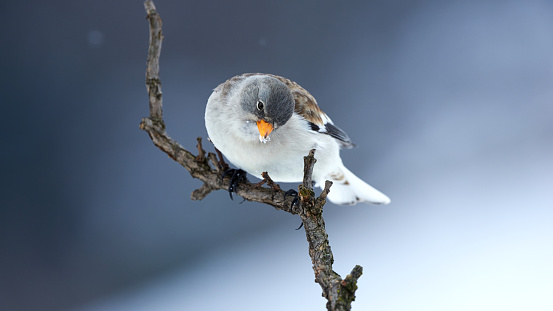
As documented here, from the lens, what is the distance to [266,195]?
1160 millimetres

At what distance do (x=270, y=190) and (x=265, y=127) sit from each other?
165 millimetres

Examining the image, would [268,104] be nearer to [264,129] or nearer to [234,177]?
[264,129]

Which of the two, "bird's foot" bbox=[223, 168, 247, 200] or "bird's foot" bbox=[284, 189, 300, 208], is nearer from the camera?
"bird's foot" bbox=[284, 189, 300, 208]

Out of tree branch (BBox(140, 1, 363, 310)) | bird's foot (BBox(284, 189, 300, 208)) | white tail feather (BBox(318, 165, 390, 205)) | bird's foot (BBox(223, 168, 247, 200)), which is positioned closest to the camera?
tree branch (BBox(140, 1, 363, 310))

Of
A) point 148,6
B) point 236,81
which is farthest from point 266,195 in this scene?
point 148,6

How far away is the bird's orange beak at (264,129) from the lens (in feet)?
3.67

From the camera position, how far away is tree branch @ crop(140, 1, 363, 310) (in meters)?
0.84

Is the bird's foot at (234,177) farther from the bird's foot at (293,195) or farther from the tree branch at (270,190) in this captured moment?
the bird's foot at (293,195)

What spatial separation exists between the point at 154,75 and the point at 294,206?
0.51 m

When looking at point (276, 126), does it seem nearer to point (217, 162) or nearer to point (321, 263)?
point (217, 162)

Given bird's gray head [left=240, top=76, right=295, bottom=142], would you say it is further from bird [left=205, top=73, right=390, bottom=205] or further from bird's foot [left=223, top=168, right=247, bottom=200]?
bird's foot [left=223, top=168, right=247, bottom=200]

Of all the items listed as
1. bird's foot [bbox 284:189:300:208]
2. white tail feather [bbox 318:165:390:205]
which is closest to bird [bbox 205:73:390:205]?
bird's foot [bbox 284:189:300:208]

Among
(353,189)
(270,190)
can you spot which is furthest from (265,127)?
(353,189)

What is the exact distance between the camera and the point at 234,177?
1.28m
